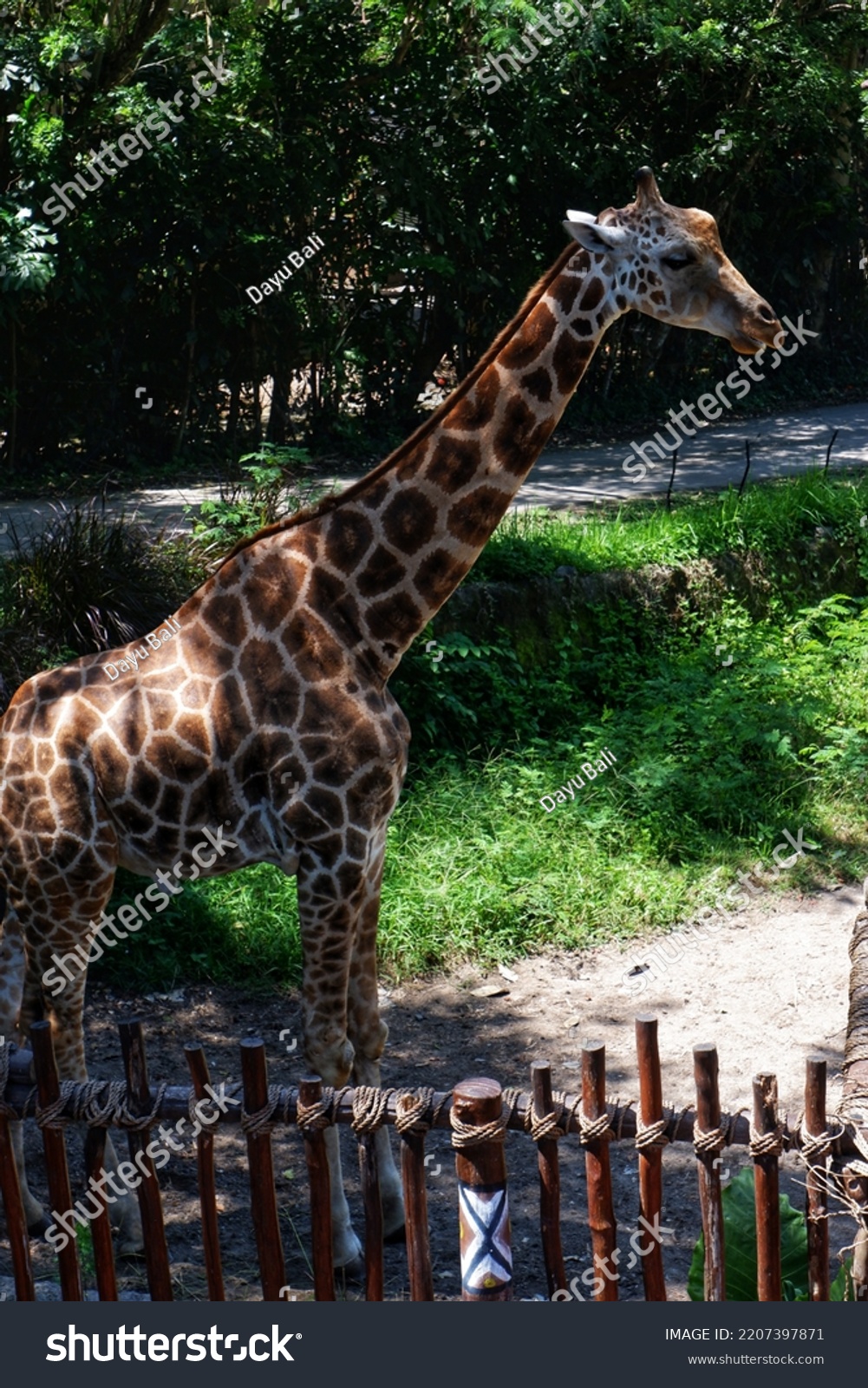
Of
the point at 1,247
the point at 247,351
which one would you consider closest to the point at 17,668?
the point at 1,247

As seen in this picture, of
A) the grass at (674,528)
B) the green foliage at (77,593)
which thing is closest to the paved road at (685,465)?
the grass at (674,528)

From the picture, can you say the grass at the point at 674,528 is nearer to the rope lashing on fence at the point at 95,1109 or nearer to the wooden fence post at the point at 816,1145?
the rope lashing on fence at the point at 95,1109

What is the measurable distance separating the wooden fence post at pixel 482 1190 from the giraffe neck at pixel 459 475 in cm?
171

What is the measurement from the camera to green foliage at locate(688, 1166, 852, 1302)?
11.6 feet

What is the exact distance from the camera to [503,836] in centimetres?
743

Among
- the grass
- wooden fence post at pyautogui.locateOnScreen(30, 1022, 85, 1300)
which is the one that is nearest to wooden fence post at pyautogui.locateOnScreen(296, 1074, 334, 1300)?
wooden fence post at pyautogui.locateOnScreen(30, 1022, 85, 1300)

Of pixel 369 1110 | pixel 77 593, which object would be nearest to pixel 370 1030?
pixel 369 1110

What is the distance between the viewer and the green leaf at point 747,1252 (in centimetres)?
353

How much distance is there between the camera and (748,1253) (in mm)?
3545

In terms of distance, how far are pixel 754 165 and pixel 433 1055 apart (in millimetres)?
13012

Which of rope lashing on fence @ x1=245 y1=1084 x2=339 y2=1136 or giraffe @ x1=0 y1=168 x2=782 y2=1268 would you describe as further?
giraffe @ x1=0 y1=168 x2=782 y2=1268

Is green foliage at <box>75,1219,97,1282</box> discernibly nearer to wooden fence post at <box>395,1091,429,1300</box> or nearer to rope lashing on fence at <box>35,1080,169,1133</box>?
rope lashing on fence at <box>35,1080,169,1133</box>

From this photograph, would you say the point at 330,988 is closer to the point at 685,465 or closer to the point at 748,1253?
the point at 748,1253

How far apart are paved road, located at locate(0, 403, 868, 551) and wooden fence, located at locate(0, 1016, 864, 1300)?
20.7 ft
